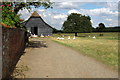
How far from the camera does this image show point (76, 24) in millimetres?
58094

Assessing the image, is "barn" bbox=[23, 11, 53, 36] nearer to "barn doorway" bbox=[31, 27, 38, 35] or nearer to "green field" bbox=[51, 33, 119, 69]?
"barn doorway" bbox=[31, 27, 38, 35]

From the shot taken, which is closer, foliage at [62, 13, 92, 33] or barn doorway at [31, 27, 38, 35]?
barn doorway at [31, 27, 38, 35]

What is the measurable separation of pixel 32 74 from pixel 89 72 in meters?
2.14

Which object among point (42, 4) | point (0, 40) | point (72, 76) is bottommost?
point (72, 76)

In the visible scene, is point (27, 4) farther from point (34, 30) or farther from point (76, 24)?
point (76, 24)

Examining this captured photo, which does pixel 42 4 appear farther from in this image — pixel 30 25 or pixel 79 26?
pixel 79 26

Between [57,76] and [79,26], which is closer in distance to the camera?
[57,76]

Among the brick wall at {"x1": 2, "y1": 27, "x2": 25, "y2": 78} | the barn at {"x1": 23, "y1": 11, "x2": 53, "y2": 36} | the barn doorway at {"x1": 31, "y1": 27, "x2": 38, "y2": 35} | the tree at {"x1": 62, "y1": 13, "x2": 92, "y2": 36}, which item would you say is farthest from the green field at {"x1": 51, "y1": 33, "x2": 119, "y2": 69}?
the tree at {"x1": 62, "y1": 13, "x2": 92, "y2": 36}

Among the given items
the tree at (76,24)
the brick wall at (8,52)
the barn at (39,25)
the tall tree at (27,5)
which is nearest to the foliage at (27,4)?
the tall tree at (27,5)

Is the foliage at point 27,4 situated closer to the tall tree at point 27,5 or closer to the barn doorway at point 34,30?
the tall tree at point 27,5

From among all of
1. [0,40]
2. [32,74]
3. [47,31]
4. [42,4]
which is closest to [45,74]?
[32,74]

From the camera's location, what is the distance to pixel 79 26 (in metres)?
57.5

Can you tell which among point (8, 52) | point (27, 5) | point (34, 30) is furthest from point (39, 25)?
point (8, 52)

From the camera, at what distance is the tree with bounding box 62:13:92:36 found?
57219 mm
